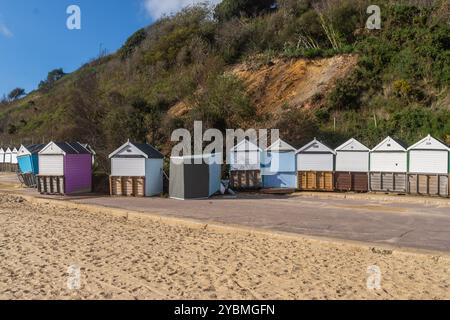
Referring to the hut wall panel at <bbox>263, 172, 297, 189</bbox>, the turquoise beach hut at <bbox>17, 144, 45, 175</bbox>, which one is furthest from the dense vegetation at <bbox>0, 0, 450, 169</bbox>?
the hut wall panel at <bbox>263, 172, 297, 189</bbox>

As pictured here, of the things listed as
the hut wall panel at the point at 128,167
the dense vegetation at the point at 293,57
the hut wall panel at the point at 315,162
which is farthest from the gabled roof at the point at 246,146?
the dense vegetation at the point at 293,57

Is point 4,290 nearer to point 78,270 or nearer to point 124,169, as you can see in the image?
point 78,270

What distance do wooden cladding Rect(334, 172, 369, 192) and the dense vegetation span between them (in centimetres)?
715

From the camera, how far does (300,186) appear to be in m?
22.4

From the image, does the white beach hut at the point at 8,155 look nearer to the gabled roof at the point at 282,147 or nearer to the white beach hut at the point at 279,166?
the white beach hut at the point at 279,166

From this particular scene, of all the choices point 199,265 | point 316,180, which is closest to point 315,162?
point 316,180

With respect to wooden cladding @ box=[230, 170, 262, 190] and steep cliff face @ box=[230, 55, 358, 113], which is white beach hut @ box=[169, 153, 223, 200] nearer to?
wooden cladding @ box=[230, 170, 262, 190]

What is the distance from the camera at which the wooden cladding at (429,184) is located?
18844mm

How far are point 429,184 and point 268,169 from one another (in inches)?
299

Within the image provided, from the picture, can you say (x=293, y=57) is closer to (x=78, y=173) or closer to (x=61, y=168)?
(x=78, y=173)
